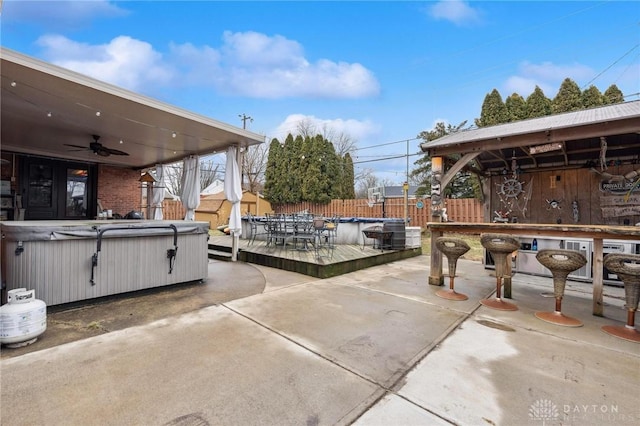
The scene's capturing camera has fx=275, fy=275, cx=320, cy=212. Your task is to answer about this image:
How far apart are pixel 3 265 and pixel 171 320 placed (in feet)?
6.53

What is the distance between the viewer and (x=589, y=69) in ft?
31.8

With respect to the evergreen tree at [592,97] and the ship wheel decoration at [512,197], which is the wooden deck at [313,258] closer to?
the ship wheel decoration at [512,197]

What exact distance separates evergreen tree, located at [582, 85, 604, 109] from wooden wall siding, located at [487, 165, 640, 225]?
6.75 metres

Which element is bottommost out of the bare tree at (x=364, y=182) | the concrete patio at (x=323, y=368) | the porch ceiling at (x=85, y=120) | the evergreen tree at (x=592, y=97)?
the concrete patio at (x=323, y=368)

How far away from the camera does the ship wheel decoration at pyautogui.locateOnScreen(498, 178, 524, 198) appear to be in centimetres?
617

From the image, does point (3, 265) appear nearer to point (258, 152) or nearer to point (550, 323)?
point (550, 323)

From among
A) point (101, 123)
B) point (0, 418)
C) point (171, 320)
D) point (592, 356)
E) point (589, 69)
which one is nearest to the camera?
point (0, 418)

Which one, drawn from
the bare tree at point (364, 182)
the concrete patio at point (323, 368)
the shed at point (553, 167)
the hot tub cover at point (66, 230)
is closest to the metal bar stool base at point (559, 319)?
the concrete patio at point (323, 368)

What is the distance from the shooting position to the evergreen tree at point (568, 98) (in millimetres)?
10012

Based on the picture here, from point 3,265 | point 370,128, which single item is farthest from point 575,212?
point 370,128

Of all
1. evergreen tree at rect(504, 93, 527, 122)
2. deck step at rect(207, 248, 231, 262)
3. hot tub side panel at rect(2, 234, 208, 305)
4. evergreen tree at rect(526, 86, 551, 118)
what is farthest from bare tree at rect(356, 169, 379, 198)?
hot tub side panel at rect(2, 234, 208, 305)

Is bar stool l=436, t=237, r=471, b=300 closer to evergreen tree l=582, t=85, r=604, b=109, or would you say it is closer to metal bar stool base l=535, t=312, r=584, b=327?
metal bar stool base l=535, t=312, r=584, b=327

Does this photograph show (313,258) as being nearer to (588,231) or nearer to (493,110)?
(588,231)

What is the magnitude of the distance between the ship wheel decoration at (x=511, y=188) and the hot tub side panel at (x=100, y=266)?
6.56 metres
